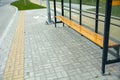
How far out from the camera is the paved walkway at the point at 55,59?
13.6 feet

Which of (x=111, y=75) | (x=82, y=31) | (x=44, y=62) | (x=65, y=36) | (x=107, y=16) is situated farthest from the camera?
(x=65, y=36)

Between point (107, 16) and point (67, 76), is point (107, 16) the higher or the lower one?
the higher one

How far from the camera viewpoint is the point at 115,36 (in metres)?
5.23

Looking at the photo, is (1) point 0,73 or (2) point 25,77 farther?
(1) point 0,73

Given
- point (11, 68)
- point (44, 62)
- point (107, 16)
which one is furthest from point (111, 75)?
point (11, 68)

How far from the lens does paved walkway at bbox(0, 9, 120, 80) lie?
4145mm

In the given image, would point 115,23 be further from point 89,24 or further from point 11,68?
point 11,68

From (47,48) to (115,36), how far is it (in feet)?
6.78

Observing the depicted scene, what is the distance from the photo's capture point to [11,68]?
4.61m

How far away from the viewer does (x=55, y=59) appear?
500cm

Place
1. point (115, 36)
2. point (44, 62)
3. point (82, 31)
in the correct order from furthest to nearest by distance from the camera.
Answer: point (82, 31), point (115, 36), point (44, 62)

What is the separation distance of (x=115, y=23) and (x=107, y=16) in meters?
1.26

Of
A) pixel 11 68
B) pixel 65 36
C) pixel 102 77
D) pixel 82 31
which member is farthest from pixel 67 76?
pixel 65 36

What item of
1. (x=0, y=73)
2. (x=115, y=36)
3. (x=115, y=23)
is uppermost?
(x=115, y=23)
